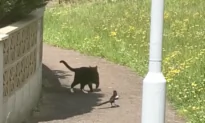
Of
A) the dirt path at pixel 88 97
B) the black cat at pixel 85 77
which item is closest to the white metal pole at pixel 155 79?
the dirt path at pixel 88 97

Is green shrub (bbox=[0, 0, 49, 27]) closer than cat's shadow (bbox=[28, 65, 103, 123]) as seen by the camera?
Yes

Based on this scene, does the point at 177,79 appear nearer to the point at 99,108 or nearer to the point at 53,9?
the point at 99,108

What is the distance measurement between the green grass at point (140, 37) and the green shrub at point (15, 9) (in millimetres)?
2730

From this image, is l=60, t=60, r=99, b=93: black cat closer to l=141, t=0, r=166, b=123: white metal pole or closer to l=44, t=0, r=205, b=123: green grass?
l=44, t=0, r=205, b=123: green grass

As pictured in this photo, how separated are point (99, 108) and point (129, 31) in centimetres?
666

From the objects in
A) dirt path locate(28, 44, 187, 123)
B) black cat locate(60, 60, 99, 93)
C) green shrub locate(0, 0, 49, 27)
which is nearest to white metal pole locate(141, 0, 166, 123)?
green shrub locate(0, 0, 49, 27)

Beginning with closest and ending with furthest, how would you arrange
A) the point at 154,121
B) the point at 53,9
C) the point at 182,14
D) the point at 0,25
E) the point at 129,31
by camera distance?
the point at 154,121
the point at 0,25
the point at 129,31
the point at 182,14
the point at 53,9

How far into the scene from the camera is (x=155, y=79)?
5828 millimetres

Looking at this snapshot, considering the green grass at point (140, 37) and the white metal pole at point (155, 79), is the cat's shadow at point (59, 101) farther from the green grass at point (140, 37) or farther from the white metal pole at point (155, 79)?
the white metal pole at point (155, 79)

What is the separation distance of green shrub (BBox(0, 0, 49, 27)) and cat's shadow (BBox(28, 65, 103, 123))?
4.70 ft

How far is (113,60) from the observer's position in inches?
599

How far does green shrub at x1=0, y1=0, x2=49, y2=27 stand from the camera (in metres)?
8.47

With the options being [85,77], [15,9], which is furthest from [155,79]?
[85,77]

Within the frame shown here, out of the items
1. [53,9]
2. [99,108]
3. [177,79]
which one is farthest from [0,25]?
[53,9]
